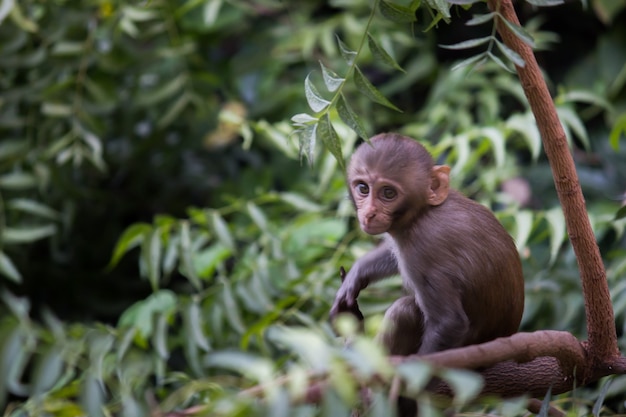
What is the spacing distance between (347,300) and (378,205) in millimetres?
234

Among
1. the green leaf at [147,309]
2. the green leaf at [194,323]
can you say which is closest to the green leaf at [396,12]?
the green leaf at [194,323]

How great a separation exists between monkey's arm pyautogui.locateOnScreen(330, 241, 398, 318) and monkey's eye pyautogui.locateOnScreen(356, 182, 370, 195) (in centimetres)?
18

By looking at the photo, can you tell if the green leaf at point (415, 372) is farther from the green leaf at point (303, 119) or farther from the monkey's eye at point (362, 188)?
the monkey's eye at point (362, 188)

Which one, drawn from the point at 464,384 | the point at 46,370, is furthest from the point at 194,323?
the point at 464,384

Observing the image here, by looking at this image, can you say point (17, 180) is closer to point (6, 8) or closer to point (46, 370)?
point (6, 8)

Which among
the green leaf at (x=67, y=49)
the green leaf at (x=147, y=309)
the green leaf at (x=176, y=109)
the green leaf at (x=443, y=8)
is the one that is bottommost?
the green leaf at (x=147, y=309)

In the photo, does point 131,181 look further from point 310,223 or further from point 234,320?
point 234,320

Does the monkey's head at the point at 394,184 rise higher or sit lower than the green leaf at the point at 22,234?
higher

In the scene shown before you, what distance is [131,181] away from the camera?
17.4 feet

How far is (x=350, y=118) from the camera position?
1.65m

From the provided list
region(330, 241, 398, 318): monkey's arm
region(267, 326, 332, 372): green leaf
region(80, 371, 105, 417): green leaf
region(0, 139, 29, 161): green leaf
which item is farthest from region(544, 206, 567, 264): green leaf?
region(0, 139, 29, 161): green leaf

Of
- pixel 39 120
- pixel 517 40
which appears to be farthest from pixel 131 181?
pixel 517 40

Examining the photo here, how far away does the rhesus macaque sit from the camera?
6.21 ft

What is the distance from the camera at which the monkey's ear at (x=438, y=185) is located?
2.05 meters
